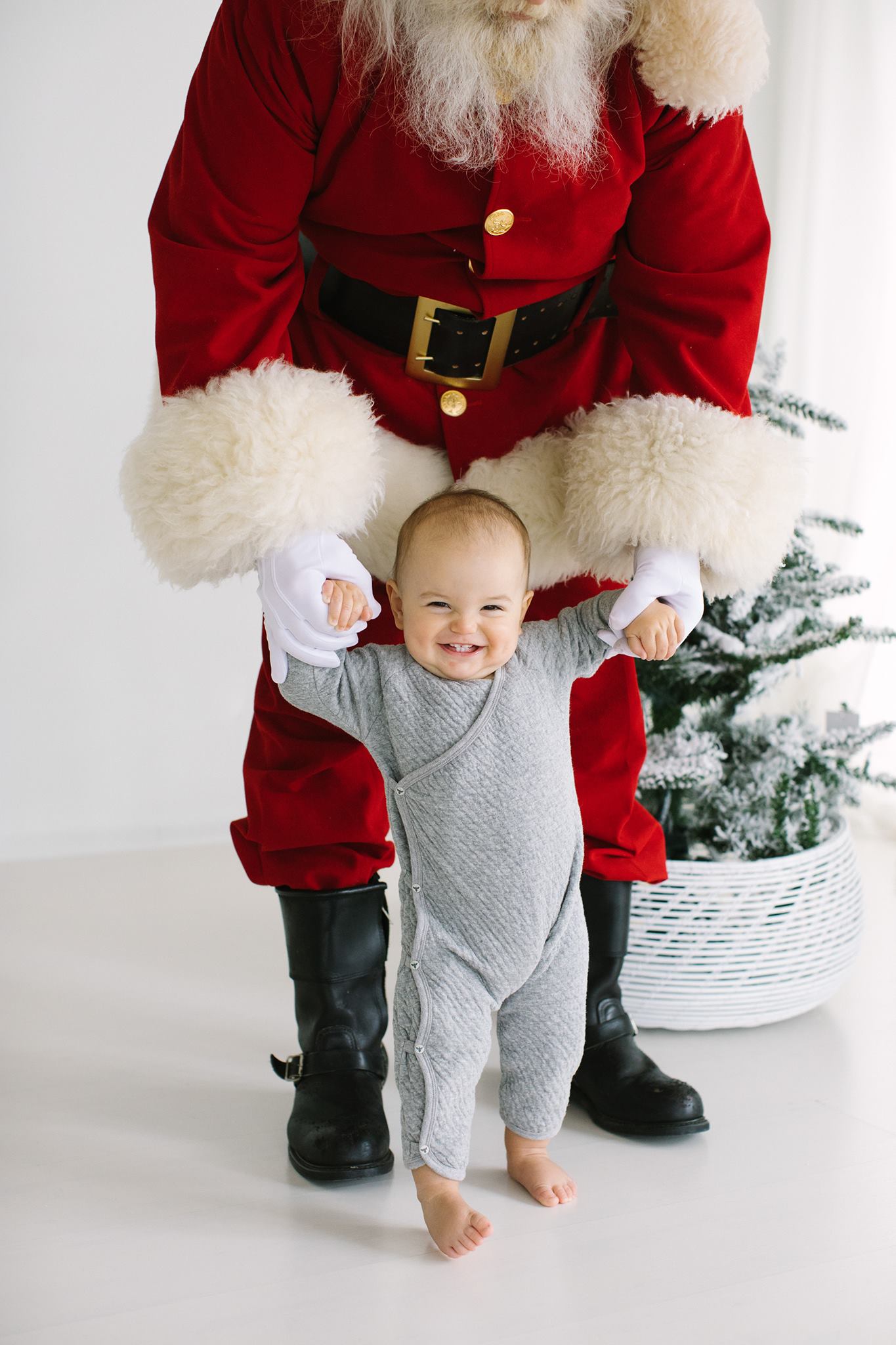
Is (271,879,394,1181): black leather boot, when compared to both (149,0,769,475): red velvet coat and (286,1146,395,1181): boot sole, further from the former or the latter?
(149,0,769,475): red velvet coat

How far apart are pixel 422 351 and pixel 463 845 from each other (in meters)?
0.48

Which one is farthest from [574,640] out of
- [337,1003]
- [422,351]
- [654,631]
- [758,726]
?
[758,726]

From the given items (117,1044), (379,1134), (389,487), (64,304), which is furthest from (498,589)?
(64,304)

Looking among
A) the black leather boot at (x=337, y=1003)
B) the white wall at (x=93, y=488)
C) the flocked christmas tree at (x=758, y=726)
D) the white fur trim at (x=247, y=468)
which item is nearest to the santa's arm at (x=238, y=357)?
the white fur trim at (x=247, y=468)

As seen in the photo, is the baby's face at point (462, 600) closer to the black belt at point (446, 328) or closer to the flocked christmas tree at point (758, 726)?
the black belt at point (446, 328)

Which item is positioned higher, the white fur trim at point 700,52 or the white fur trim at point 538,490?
the white fur trim at point 700,52

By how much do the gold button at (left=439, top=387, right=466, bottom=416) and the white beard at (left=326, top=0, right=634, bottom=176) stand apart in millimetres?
210

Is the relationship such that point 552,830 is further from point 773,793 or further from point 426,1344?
point 773,793

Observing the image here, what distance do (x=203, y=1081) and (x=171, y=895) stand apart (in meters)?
0.70

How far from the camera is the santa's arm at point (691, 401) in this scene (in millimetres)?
1137

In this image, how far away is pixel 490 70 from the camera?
3.52 feet

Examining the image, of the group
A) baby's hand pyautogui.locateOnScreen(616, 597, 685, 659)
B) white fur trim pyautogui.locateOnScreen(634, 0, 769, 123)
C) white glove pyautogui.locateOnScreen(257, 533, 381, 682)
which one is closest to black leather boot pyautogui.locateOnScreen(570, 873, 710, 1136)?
baby's hand pyautogui.locateOnScreen(616, 597, 685, 659)

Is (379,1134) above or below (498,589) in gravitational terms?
below

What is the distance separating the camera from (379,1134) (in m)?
1.23
